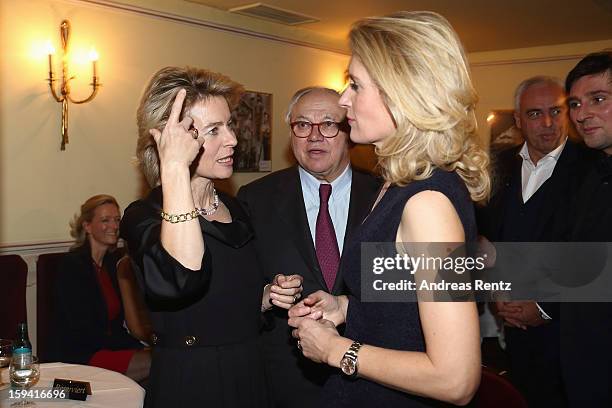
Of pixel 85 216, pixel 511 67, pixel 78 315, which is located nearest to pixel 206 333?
pixel 78 315

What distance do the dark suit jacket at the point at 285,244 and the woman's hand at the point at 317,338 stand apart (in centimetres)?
81

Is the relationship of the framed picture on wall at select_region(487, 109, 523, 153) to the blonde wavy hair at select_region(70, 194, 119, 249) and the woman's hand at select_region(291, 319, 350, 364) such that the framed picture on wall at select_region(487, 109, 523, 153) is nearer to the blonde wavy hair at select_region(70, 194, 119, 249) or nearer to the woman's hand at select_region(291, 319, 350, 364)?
the blonde wavy hair at select_region(70, 194, 119, 249)

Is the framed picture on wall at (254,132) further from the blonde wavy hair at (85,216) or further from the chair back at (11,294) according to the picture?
the chair back at (11,294)

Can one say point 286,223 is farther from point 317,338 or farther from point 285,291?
point 317,338

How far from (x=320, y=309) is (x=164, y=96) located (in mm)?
907

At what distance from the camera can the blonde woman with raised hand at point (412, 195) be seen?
51.5 inches

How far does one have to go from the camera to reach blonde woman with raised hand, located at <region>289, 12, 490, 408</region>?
1309 millimetres

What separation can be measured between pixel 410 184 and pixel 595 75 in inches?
76.1

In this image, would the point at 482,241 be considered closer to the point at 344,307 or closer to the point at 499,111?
the point at 344,307

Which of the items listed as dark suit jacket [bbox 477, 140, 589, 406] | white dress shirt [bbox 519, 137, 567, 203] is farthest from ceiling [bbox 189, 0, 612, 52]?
dark suit jacket [bbox 477, 140, 589, 406]

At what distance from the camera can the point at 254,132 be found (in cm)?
661

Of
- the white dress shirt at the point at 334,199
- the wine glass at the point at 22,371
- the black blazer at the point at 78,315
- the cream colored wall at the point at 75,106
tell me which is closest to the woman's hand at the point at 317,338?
the white dress shirt at the point at 334,199

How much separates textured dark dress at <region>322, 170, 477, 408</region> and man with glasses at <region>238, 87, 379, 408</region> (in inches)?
30.6

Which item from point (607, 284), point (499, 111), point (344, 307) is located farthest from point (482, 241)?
point (499, 111)
